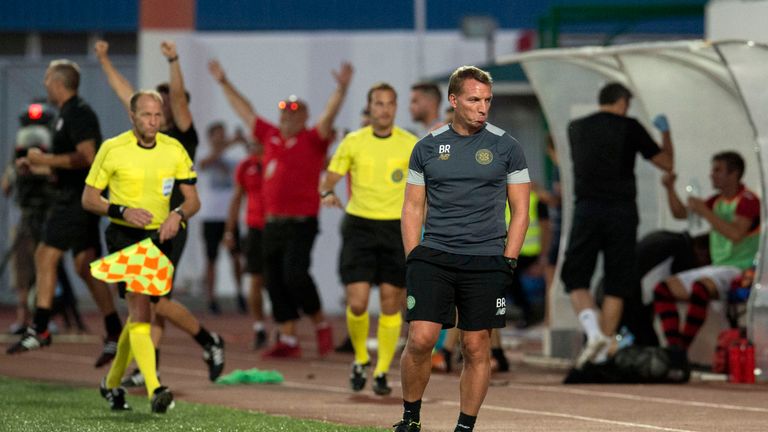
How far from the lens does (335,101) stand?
14.4 m

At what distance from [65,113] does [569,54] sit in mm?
4288

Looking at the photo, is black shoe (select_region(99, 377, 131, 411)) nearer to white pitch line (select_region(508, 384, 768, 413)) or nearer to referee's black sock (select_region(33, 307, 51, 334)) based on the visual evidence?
referee's black sock (select_region(33, 307, 51, 334))

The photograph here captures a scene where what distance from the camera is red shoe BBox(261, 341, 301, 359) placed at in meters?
16.0

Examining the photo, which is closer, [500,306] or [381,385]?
[500,306]

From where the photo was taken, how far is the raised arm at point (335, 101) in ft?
45.6

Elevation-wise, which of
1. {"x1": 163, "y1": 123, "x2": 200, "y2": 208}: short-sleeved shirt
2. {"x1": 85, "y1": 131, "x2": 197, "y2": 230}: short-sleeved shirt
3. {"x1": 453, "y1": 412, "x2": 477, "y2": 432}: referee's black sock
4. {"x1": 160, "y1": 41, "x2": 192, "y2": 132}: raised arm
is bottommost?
{"x1": 453, "y1": 412, "x2": 477, "y2": 432}: referee's black sock

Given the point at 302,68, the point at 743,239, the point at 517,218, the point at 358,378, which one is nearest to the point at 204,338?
the point at 358,378

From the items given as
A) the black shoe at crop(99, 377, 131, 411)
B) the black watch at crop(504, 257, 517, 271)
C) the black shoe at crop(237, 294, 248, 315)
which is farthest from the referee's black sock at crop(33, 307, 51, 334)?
the black shoe at crop(237, 294, 248, 315)

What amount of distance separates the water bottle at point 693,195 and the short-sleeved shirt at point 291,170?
11.2 ft

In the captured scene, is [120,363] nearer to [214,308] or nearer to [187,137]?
[187,137]

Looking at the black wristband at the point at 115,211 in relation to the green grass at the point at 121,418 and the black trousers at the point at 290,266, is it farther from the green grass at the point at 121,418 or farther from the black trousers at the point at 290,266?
the black trousers at the point at 290,266

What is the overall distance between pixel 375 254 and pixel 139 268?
250 cm

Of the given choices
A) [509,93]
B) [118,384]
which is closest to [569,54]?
[118,384]

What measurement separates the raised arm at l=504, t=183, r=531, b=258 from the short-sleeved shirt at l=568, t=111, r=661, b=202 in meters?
4.88
